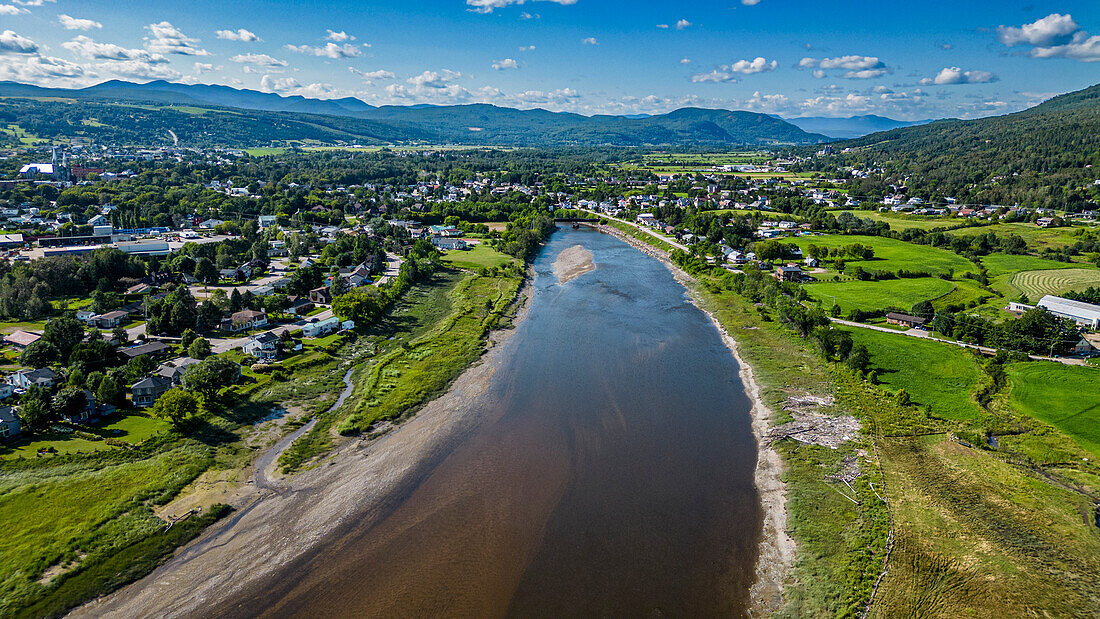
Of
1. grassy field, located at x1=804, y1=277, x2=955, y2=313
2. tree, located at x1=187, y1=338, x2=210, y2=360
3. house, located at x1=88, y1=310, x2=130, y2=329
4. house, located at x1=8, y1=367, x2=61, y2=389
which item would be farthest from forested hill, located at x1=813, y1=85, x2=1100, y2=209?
house, located at x1=8, y1=367, x2=61, y2=389

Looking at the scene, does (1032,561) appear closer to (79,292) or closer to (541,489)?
(541,489)

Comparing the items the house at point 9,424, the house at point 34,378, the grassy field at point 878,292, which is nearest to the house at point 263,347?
the house at point 34,378

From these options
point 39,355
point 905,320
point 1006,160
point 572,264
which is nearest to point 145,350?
point 39,355

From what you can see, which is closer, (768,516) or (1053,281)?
(768,516)

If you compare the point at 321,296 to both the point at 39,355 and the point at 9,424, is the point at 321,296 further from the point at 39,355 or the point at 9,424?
the point at 9,424

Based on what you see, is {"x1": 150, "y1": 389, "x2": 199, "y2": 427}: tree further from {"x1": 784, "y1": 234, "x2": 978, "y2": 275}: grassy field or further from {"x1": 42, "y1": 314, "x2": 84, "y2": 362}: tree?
{"x1": 784, "y1": 234, "x2": 978, "y2": 275}: grassy field

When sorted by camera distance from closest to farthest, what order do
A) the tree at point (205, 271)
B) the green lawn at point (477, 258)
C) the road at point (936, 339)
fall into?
the road at point (936, 339), the tree at point (205, 271), the green lawn at point (477, 258)

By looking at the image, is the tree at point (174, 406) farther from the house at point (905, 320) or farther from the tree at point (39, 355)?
the house at point (905, 320)
